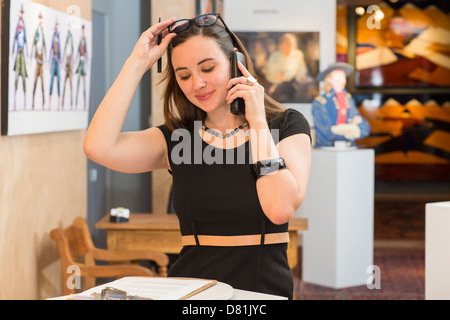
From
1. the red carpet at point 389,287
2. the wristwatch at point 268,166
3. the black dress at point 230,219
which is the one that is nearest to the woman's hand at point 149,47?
the black dress at point 230,219

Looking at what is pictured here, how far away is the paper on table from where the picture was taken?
1.18 metres

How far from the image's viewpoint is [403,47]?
430 inches

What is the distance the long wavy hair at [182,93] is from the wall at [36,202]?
1408mm

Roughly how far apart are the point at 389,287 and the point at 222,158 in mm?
4143

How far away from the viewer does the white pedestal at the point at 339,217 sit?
17.6 ft

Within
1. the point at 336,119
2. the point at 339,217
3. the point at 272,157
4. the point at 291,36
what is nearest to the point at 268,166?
the point at 272,157

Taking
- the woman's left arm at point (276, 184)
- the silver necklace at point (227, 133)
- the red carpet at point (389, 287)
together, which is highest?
the silver necklace at point (227, 133)

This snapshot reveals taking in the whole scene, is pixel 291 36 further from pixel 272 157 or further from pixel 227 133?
pixel 272 157

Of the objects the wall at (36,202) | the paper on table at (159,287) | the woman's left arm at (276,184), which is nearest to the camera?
the paper on table at (159,287)

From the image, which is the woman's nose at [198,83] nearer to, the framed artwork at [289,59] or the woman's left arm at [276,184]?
the woman's left arm at [276,184]

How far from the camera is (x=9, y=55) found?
9.34ft

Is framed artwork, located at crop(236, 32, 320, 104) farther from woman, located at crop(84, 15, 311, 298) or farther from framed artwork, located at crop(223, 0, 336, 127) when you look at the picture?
woman, located at crop(84, 15, 311, 298)

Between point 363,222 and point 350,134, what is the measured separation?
2.57 feet
